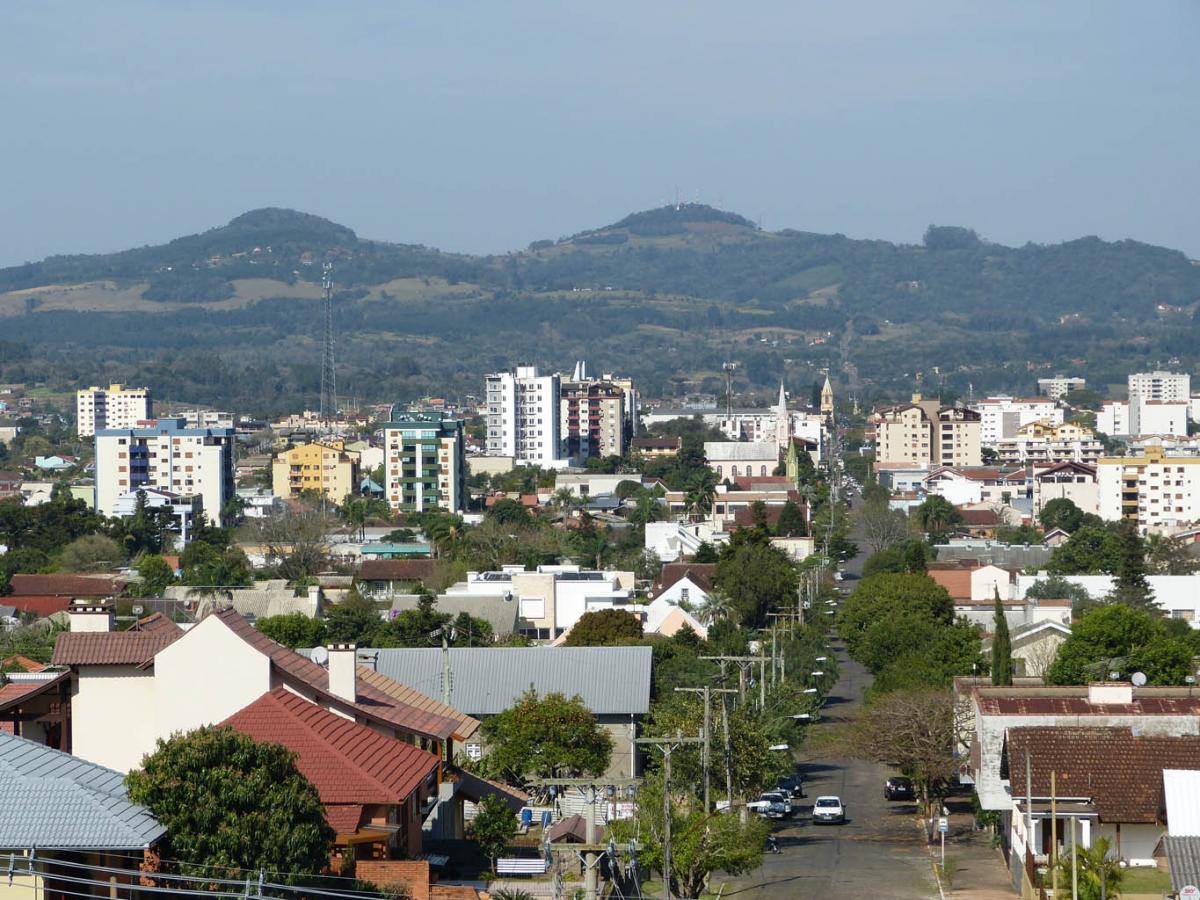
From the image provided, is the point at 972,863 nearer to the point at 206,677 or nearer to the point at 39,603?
the point at 206,677

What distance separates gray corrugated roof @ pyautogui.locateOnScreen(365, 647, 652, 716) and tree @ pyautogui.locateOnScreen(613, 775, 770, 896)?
443 inches

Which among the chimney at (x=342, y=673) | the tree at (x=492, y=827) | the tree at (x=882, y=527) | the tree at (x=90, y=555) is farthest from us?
the tree at (x=882, y=527)

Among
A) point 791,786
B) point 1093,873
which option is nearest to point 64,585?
point 791,786

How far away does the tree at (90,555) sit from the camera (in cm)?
8162

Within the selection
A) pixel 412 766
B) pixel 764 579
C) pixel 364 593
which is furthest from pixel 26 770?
pixel 364 593

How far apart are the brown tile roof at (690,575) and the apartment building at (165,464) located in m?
55.8

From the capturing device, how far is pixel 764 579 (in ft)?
212

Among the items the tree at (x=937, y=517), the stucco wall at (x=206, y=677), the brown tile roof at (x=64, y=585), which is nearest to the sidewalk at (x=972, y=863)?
the stucco wall at (x=206, y=677)

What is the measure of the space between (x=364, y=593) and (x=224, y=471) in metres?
56.3

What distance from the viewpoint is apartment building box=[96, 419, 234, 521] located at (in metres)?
124

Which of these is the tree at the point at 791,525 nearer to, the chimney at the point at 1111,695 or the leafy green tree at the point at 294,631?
the leafy green tree at the point at 294,631

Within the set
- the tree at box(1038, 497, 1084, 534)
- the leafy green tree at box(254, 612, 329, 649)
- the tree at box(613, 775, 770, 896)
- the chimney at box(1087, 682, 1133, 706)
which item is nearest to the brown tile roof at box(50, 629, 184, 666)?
the tree at box(613, 775, 770, 896)

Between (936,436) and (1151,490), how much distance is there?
49526mm

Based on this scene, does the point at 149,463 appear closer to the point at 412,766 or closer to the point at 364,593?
the point at 364,593
